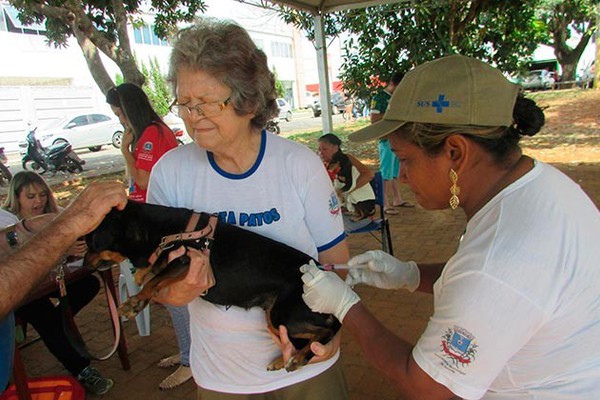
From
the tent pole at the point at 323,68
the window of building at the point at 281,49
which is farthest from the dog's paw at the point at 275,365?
the window of building at the point at 281,49

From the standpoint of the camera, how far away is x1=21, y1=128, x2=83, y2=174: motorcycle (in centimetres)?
1475

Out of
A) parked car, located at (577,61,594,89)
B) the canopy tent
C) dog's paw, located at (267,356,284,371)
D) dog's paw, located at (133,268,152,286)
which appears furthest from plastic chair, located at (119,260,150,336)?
parked car, located at (577,61,594,89)

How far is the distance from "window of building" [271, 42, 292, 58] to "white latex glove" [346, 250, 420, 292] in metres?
53.2

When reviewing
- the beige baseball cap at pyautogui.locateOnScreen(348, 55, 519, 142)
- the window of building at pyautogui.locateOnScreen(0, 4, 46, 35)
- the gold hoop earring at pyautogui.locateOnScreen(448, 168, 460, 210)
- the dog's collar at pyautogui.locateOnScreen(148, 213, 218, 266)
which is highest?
the window of building at pyautogui.locateOnScreen(0, 4, 46, 35)

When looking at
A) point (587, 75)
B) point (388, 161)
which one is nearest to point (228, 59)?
point (388, 161)

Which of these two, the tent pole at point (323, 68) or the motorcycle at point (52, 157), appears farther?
the motorcycle at point (52, 157)

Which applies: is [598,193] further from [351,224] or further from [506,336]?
[506,336]

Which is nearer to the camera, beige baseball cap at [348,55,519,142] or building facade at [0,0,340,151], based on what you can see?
beige baseball cap at [348,55,519,142]

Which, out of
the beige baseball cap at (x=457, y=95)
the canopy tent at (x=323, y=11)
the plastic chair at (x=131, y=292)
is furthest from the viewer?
the canopy tent at (x=323, y=11)

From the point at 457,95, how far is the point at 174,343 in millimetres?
3575

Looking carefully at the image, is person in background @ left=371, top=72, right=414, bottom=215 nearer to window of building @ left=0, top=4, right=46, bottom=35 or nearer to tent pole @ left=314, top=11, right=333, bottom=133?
tent pole @ left=314, top=11, right=333, bottom=133

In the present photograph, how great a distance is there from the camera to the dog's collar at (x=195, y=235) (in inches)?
62.7

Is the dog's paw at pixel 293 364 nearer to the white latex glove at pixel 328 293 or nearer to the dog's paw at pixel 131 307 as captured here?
the white latex glove at pixel 328 293

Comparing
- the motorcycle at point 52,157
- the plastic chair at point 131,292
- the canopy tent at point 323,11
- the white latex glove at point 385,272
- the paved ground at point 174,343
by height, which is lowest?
the paved ground at point 174,343
